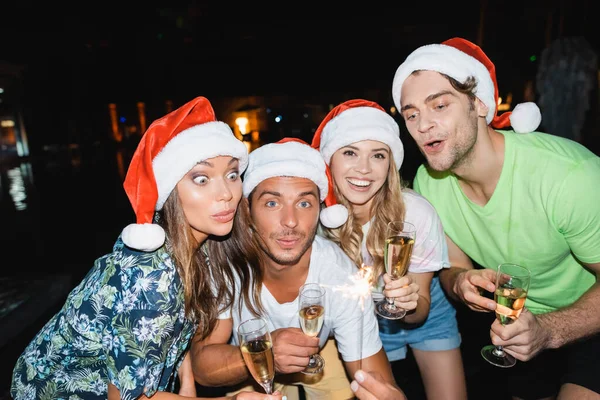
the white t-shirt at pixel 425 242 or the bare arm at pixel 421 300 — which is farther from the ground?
the white t-shirt at pixel 425 242

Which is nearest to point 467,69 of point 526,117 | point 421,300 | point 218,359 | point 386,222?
point 526,117

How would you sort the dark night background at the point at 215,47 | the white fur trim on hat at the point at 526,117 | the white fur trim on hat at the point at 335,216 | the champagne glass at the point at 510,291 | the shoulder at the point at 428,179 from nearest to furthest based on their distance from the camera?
the champagne glass at the point at 510,291, the white fur trim on hat at the point at 526,117, the white fur trim on hat at the point at 335,216, the shoulder at the point at 428,179, the dark night background at the point at 215,47

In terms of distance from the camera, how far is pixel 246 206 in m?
2.94

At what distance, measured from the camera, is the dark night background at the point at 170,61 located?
404 inches

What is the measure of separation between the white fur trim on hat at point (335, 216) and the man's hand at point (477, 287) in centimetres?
97

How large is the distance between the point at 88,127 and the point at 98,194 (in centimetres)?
1953

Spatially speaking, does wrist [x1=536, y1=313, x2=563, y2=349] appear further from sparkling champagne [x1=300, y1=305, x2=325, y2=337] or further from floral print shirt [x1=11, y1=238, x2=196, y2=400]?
floral print shirt [x1=11, y1=238, x2=196, y2=400]

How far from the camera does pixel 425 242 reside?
9.69 feet

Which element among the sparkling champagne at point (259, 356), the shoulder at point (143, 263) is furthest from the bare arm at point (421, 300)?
the shoulder at point (143, 263)

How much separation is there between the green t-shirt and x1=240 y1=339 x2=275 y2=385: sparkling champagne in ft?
6.55

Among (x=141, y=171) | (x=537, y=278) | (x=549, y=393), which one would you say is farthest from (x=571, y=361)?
(x=141, y=171)

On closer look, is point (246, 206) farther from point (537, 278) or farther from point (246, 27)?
point (246, 27)

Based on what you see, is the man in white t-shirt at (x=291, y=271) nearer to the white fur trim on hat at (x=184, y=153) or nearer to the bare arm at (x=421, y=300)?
the bare arm at (x=421, y=300)

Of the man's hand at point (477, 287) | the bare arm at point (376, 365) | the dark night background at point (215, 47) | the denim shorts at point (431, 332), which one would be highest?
the dark night background at point (215, 47)
